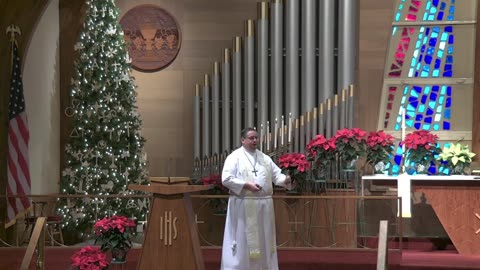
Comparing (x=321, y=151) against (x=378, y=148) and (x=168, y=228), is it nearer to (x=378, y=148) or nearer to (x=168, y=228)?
(x=378, y=148)

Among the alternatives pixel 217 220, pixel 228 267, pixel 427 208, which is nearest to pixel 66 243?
pixel 217 220

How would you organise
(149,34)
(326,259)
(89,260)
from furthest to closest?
1. (149,34)
2. (326,259)
3. (89,260)

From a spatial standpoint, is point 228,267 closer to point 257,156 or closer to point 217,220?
point 257,156

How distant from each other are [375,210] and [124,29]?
4869mm

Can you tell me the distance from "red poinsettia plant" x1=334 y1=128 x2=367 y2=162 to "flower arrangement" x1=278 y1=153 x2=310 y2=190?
48 centimetres

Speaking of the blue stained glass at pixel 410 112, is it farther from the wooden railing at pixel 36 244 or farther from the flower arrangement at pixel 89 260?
the wooden railing at pixel 36 244

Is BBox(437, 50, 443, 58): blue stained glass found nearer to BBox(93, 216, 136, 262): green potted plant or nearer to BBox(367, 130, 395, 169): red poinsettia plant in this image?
BBox(367, 130, 395, 169): red poinsettia plant

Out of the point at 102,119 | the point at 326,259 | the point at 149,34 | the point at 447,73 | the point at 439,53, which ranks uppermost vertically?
the point at 149,34

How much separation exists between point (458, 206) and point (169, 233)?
Result: 12.2 ft

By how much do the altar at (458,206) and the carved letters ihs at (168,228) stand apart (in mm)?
3093

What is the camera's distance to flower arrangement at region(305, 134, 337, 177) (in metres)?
9.64

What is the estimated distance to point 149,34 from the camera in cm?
1199

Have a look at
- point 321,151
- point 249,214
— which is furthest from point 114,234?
point 321,151

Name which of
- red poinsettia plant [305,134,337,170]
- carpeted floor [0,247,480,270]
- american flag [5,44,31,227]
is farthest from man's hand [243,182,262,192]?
american flag [5,44,31,227]
